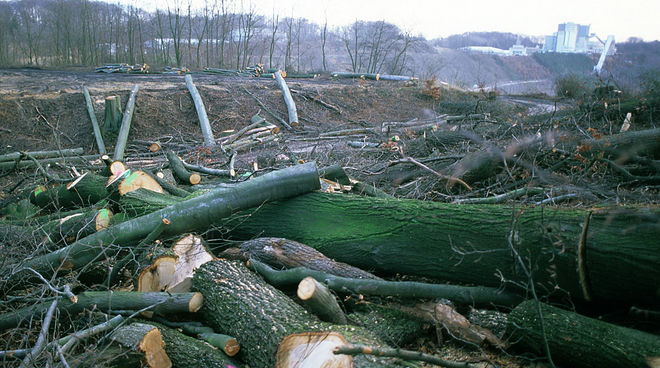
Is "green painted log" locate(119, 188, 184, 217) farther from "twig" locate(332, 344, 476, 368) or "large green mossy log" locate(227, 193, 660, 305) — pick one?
"twig" locate(332, 344, 476, 368)

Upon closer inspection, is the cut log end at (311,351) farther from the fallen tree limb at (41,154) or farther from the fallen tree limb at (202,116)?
the fallen tree limb at (202,116)

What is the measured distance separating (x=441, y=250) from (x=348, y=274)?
29.6 inches

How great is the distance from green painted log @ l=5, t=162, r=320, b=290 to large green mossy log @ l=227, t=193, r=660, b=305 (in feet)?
0.69

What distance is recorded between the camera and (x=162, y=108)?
12836 mm

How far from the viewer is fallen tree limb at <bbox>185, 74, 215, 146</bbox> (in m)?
11.4

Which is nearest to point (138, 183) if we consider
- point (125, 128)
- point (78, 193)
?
point (78, 193)

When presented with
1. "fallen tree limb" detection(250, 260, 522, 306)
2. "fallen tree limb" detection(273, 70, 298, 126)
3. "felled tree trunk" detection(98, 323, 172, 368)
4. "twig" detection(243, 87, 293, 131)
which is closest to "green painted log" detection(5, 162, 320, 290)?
"felled tree trunk" detection(98, 323, 172, 368)

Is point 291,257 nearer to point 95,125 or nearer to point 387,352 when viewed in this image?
point 387,352

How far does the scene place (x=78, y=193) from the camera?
16.9 ft

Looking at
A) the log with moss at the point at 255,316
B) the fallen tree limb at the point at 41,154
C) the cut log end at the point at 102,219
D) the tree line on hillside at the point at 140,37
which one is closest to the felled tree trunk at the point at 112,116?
the fallen tree limb at the point at 41,154

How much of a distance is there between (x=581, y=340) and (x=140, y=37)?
91.0ft

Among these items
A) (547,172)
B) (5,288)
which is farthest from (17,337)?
(547,172)

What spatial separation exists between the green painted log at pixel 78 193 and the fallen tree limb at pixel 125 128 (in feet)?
14.3

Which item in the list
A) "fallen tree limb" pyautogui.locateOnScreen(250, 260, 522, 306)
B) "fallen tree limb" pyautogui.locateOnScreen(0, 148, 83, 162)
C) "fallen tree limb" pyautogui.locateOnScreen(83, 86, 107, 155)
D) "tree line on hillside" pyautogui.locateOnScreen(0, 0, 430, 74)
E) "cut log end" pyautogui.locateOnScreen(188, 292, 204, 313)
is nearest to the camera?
"fallen tree limb" pyautogui.locateOnScreen(250, 260, 522, 306)
